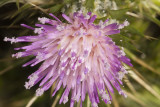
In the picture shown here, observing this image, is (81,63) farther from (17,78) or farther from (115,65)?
(17,78)

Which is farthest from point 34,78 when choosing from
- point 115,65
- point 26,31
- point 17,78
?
point 17,78

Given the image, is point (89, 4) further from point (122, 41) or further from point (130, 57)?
point (130, 57)

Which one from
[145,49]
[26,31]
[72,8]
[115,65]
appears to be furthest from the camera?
[145,49]

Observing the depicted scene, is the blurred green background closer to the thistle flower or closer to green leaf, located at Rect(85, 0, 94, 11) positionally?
green leaf, located at Rect(85, 0, 94, 11)

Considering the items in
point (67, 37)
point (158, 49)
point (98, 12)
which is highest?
point (98, 12)

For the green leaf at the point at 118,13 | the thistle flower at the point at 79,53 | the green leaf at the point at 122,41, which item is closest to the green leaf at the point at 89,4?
the thistle flower at the point at 79,53

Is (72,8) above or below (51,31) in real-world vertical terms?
above

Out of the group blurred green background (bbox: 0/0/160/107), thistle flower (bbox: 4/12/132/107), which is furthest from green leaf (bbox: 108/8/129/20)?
blurred green background (bbox: 0/0/160/107)

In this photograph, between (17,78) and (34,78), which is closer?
(34,78)

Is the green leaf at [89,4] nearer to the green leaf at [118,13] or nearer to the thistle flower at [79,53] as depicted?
the thistle flower at [79,53]
